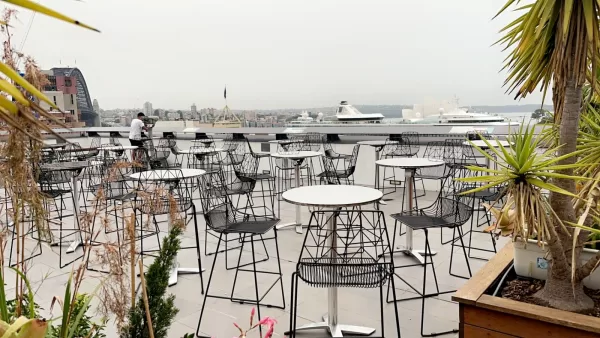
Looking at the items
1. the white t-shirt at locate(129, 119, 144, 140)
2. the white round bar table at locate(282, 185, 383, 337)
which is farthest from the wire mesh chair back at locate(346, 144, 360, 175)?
the white t-shirt at locate(129, 119, 144, 140)

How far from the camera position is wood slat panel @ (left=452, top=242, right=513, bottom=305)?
1911mm

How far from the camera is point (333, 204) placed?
2.60 metres

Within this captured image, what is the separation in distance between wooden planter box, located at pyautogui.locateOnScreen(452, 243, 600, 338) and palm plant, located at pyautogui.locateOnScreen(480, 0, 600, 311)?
18 centimetres

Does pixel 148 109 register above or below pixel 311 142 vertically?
above

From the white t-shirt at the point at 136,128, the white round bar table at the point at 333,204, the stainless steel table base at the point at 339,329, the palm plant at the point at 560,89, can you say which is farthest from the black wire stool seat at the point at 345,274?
the white t-shirt at the point at 136,128

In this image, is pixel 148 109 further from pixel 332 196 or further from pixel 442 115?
pixel 332 196

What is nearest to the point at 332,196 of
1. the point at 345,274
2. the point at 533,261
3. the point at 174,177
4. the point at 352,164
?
the point at 345,274

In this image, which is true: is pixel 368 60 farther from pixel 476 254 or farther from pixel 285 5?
pixel 476 254

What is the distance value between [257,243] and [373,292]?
166cm

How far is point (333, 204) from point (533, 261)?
1.13m

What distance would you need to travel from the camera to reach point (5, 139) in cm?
133

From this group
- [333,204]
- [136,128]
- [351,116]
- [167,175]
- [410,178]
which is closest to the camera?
[333,204]

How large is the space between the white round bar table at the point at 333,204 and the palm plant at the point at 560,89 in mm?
1064

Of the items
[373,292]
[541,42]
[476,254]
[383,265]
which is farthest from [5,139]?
[476,254]
